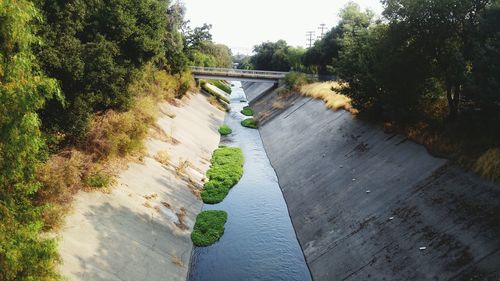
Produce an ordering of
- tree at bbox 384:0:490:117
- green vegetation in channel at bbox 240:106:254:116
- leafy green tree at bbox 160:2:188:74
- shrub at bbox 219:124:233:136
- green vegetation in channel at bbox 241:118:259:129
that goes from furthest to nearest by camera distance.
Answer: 1. green vegetation in channel at bbox 240:106:254:116
2. green vegetation in channel at bbox 241:118:259:129
3. shrub at bbox 219:124:233:136
4. leafy green tree at bbox 160:2:188:74
5. tree at bbox 384:0:490:117

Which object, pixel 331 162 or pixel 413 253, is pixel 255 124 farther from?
pixel 413 253

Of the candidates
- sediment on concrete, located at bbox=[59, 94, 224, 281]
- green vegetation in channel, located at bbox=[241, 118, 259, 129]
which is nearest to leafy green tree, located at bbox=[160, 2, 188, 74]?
green vegetation in channel, located at bbox=[241, 118, 259, 129]

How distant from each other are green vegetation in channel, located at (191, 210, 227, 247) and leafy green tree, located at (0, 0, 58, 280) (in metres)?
14.4

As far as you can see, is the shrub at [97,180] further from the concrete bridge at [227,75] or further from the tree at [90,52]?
the concrete bridge at [227,75]

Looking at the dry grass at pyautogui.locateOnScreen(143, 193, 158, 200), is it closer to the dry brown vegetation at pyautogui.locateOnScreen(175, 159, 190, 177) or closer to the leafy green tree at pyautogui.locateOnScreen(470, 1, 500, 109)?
the dry brown vegetation at pyautogui.locateOnScreen(175, 159, 190, 177)

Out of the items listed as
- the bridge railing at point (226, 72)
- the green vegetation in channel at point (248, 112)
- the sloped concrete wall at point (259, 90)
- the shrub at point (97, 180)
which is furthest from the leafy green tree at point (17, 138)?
the sloped concrete wall at point (259, 90)

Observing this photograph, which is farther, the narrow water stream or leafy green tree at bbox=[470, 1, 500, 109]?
the narrow water stream

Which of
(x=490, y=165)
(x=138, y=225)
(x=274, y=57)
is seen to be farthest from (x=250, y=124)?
(x=274, y=57)

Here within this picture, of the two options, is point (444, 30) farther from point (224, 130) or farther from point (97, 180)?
point (224, 130)

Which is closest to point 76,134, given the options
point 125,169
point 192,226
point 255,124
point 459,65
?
point 125,169

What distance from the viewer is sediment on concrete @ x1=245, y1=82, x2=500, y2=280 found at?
18.2 meters

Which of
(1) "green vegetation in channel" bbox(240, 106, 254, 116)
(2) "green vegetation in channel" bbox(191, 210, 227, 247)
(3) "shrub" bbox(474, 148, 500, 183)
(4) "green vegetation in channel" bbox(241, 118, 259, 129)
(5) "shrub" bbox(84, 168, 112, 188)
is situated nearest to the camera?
(3) "shrub" bbox(474, 148, 500, 183)

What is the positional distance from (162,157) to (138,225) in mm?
11551

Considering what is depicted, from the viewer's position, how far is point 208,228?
2883 cm
